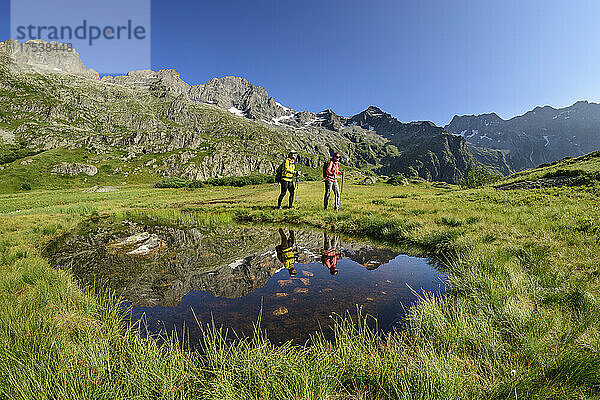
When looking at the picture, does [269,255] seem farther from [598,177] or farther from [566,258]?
[598,177]

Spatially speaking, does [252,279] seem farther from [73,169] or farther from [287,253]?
[73,169]

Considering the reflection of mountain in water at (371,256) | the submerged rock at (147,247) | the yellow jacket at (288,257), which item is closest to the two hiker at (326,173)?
the reflection of mountain in water at (371,256)

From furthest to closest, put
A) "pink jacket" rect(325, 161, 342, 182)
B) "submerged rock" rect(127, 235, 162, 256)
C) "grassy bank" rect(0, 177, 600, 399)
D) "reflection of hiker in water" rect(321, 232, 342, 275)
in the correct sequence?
"pink jacket" rect(325, 161, 342, 182)
"submerged rock" rect(127, 235, 162, 256)
"reflection of hiker in water" rect(321, 232, 342, 275)
"grassy bank" rect(0, 177, 600, 399)

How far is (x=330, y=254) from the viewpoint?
29.7 feet

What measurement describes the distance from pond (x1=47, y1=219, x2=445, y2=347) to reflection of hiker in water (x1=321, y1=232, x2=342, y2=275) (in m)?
0.04

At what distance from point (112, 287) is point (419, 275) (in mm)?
8314

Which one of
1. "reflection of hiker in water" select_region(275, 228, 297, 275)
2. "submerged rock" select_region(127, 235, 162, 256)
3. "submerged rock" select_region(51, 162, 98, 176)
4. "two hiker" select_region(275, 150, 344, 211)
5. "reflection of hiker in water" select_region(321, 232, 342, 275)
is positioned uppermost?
"submerged rock" select_region(51, 162, 98, 176)

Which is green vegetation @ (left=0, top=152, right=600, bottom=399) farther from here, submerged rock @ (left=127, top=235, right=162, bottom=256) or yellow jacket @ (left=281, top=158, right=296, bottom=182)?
yellow jacket @ (left=281, top=158, right=296, bottom=182)

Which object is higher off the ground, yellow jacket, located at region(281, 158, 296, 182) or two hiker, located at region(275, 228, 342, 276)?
yellow jacket, located at region(281, 158, 296, 182)

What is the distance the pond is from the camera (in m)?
4.73

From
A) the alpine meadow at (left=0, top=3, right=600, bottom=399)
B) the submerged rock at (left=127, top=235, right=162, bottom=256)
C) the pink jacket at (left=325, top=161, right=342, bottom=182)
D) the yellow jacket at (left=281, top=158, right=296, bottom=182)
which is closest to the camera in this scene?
the alpine meadow at (left=0, top=3, right=600, bottom=399)

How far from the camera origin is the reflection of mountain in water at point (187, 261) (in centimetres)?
621

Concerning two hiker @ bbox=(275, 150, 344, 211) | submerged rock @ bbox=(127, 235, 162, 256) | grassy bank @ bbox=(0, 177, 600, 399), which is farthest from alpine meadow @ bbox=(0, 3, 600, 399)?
two hiker @ bbox=(275, 150, 344, 211)

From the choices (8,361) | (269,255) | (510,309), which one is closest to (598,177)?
(510,309)
